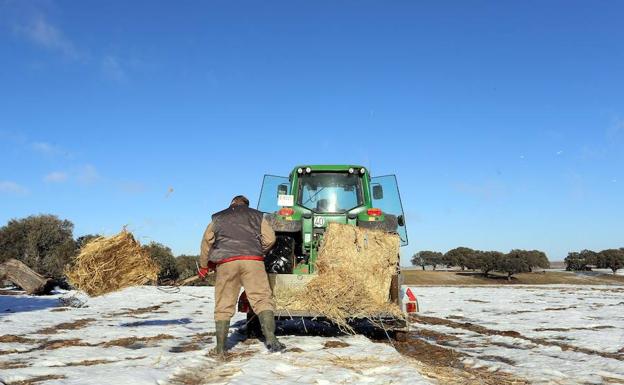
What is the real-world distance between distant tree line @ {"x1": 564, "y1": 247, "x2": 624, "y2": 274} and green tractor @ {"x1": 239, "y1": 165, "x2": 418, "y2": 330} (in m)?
81.1

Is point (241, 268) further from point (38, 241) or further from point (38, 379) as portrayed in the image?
point (38, 241)

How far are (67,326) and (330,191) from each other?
18.0ft

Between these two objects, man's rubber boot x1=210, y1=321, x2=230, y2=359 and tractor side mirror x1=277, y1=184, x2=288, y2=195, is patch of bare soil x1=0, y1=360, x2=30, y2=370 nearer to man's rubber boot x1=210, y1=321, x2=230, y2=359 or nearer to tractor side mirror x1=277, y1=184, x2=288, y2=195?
man's rubber boot x1=210, y1=321, x2=230, y2=359

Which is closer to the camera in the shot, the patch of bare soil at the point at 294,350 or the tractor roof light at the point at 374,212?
the patch of bare soil at the point at 294,350

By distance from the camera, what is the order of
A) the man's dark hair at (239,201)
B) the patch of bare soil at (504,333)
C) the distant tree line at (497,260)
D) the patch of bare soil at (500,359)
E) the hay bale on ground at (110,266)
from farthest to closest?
the distant tree line at (497,260)
the hay bale on ground at (110,266)
the man's dark hair at (239,201)
the patch of bare soil at (504,333)
the patch of bare soil at (500,359)

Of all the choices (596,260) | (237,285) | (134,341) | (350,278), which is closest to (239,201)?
(237,285)

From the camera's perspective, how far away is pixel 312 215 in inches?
320

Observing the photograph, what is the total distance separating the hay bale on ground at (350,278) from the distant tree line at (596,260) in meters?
82.3

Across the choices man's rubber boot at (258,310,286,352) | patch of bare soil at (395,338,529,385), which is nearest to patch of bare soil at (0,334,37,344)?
man's rubber boot at (258,310,286,352)

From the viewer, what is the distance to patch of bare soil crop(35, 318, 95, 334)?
7.67 m

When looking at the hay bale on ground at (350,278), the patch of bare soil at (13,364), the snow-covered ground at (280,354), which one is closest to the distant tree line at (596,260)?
the snow-covered ground at (280,354)

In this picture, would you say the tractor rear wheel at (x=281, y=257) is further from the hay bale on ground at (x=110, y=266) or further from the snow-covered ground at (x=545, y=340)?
the snow-covered ground at (x=545, y=340)

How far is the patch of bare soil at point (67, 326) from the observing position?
25.2ft

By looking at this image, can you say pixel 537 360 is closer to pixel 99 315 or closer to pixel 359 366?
pixel 359 366
